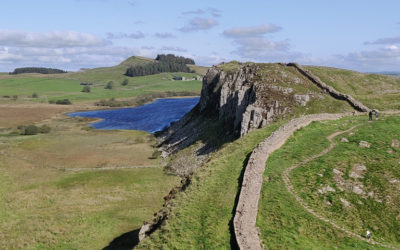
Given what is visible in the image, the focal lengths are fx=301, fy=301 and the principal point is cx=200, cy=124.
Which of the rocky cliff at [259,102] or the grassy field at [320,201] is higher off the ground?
the rocky cliff at [259,102]

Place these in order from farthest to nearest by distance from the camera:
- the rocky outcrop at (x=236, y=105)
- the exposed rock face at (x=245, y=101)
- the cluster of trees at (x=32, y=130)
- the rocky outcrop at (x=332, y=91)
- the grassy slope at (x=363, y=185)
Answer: the cluster of trees at (x=32, y=130)
the rocky outcrop at (x=236, y=105)
the rocky outcrop at (x=332, y=91)
the exposed rock face at (x=245, y=101)
the grassy slope at (x=363, y=185)

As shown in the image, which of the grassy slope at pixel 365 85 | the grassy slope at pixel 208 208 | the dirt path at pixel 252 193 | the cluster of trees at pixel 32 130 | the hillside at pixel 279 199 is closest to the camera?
the dirt path at pixel 252 193

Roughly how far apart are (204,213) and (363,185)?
1488 cm

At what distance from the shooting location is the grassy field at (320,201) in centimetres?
2150

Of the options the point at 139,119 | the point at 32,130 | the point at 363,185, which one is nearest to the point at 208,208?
the point at 363,185

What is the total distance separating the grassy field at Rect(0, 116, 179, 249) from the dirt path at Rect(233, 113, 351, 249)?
16530 mm

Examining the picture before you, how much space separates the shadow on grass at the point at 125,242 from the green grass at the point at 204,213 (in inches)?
394

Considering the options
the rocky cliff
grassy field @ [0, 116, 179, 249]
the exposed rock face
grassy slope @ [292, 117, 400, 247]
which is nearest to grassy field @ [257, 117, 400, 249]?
grassy slope @ [292, 117, 400, 247]

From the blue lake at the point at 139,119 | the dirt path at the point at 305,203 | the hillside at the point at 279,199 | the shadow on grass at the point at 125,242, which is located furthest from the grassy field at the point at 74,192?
the blue lake at the point at 139,119

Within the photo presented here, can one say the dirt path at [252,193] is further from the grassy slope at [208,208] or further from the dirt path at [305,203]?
the dirt path at [305,203]

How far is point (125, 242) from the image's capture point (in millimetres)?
34188

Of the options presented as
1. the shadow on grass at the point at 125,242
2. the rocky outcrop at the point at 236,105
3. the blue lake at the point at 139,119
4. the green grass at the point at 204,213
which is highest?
the rocky outcrop at the point at 236,105

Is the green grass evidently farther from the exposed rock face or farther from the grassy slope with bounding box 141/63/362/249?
the exposed rock face

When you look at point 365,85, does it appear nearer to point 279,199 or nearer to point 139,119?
point 279,199
